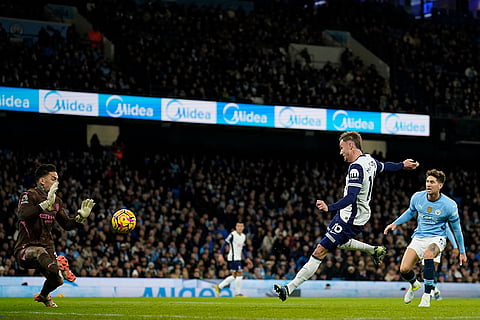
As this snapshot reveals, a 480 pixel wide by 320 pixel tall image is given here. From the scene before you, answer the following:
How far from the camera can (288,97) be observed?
34.3 m

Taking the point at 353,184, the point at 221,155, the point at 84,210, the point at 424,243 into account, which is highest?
the point at 221,155

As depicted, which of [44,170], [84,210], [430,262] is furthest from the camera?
[430,262]

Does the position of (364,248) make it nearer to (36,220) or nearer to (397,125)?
(36,220)

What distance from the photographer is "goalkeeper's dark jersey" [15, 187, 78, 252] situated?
1229 cm

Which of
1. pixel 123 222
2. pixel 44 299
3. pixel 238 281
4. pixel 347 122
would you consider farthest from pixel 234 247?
pixel 44 299

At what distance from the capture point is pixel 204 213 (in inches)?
1245

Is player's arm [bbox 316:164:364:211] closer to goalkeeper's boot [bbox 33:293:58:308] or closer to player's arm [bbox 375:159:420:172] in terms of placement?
player's arm [bbox 375:159:420:172]

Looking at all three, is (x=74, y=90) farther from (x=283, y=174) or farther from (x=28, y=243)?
(x=28, y=243)

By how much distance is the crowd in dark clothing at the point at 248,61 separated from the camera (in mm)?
30688

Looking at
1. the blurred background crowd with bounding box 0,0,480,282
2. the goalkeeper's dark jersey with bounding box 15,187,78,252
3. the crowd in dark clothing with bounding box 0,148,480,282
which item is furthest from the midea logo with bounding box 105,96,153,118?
the goalkeeper's dark jersey with bounding box 15,187,78,252

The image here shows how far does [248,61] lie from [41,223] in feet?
77.0

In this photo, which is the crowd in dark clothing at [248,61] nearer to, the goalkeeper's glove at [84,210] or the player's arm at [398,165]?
the goalkeeper's glove at [84,210]

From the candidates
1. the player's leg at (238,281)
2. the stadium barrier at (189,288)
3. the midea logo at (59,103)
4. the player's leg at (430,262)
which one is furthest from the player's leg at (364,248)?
the midea logo at (59,103)

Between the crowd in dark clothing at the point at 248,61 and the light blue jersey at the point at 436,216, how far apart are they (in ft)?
54.8
